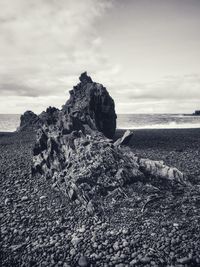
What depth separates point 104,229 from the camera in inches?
355

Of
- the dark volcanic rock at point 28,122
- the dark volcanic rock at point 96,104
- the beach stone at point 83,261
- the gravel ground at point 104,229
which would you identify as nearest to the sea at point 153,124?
the dark volcanic rock at point 28,122

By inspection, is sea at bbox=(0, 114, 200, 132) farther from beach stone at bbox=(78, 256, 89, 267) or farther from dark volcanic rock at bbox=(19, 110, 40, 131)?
beach stone at bbox=(78, 256, 89, 267)

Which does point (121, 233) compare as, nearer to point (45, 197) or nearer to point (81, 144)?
point (45, 197)

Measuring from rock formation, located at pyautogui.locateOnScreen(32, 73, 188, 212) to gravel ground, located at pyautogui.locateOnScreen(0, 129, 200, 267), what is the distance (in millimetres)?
599

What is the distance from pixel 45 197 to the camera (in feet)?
39.7

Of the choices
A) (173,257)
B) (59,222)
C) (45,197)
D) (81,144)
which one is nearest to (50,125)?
(81,144)

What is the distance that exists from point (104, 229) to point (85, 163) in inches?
170

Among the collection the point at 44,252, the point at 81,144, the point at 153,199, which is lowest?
the point at 44,252

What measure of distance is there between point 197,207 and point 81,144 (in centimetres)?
721

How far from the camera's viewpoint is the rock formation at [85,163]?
453 inches

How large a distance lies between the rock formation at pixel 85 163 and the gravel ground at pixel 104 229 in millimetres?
599

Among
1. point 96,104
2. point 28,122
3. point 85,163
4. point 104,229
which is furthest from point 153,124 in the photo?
point 104,229

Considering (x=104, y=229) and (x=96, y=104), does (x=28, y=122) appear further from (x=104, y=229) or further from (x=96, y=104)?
(x=104, y=229)

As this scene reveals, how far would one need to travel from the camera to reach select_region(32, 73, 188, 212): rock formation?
37.7 feet
